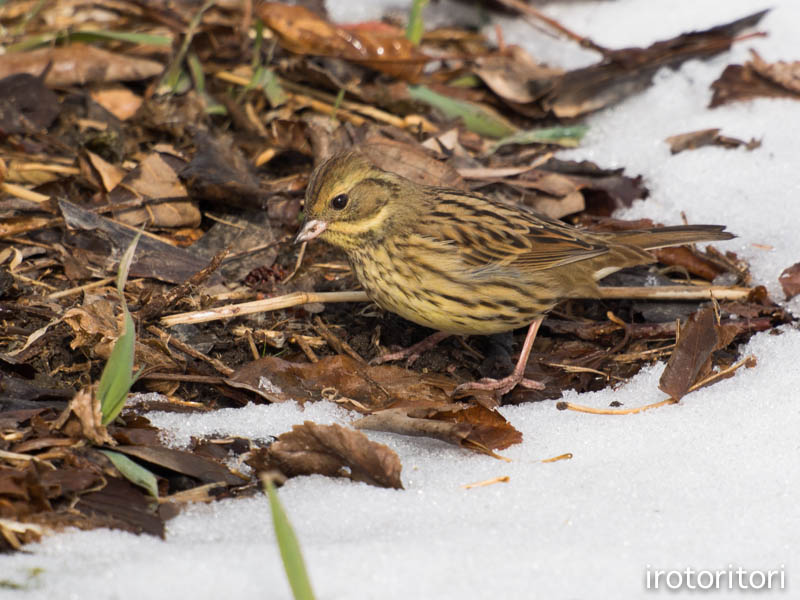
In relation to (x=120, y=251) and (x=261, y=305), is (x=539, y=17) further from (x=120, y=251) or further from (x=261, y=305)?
(x=120, y=251)

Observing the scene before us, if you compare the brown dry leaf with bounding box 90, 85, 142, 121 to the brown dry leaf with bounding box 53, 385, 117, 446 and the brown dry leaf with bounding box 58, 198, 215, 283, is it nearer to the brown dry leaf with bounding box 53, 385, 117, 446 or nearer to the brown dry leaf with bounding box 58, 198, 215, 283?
the brown dry leaf with bounding box 58, 198, 215, 283

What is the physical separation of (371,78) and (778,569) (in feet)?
17.0

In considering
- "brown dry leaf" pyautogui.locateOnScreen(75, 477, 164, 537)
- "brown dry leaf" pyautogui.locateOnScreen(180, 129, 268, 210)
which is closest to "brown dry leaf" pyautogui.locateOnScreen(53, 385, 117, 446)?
"brown dry leaf" pyautogui.locateOnScreen(75, 477, 164, 537)

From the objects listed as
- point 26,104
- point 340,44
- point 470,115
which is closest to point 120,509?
point 26,104

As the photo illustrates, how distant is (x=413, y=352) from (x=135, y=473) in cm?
210

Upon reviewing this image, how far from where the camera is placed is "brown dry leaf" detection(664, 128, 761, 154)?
653 cm

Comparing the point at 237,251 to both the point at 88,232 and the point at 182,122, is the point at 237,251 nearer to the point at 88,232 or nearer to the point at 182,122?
the point at 88,232

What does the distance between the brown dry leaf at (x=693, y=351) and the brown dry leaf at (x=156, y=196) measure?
312 centimetres

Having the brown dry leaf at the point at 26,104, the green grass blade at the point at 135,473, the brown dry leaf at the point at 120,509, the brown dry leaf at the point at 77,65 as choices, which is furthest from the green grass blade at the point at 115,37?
the brown dry leaf at the point at 120,509

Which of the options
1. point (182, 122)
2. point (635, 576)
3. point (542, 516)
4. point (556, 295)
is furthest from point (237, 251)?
point (635, 576)

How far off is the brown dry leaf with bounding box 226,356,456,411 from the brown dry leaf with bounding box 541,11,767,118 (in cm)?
316

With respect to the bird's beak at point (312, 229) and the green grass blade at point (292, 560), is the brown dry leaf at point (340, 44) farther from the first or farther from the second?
the green grass blade at point (292, 560)

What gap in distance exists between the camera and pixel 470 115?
715cm

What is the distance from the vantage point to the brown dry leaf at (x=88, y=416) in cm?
363
